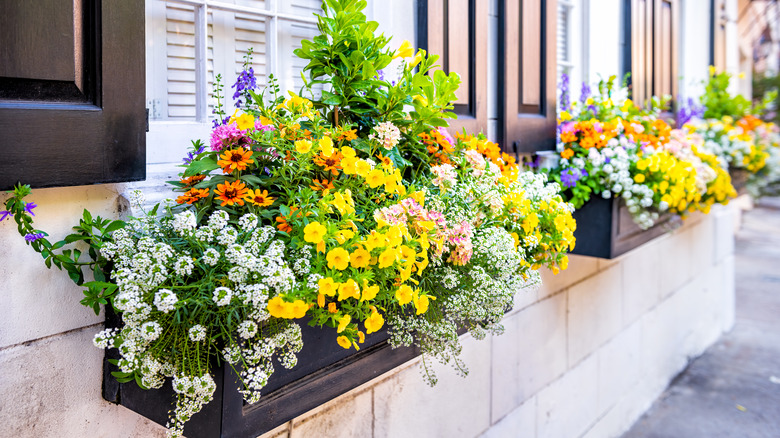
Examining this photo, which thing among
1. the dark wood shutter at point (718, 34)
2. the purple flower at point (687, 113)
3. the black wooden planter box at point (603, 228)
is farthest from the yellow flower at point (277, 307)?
the dark wood shutter at point (718, 34)

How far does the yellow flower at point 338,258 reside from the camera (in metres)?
1.26

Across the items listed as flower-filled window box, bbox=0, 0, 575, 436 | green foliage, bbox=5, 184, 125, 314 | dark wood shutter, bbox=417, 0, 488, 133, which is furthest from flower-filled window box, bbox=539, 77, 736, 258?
green foliage, bbox=5, 184, 125, 314

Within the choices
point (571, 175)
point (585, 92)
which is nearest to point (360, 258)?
point (571, 175)

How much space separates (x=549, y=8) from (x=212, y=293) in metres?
2.39

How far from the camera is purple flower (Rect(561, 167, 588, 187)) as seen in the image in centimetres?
285

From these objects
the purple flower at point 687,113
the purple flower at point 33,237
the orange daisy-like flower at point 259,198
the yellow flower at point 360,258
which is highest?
the purple flower at point 687,113

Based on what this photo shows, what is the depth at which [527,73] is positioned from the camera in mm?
2850

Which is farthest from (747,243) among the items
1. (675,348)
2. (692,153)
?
(692,153)

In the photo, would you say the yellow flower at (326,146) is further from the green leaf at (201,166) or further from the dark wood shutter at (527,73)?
the dark wood shutter at (527,73)

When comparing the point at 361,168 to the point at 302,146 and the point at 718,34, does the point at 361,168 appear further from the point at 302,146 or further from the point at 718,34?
the point at 718,34

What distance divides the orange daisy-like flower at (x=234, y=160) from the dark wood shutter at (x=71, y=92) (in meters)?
0.19

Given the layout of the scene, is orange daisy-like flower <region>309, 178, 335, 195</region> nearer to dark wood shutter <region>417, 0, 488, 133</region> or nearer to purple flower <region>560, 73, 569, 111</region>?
dark wood shutter <region>417, 0, 488, 133</region>

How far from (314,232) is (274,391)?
1.37 feet

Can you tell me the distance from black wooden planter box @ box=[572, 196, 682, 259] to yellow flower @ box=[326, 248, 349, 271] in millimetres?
1971
